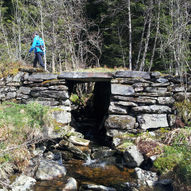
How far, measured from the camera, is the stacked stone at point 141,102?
6.89 m

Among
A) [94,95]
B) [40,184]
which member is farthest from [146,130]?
[94,95]

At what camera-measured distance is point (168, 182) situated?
4246 millimetres

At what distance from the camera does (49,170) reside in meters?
4.77

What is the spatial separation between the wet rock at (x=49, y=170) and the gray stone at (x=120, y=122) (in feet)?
8.15

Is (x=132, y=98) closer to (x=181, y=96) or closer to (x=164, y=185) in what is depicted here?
(x=181, y=96)

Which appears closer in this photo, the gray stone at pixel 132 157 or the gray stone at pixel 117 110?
the gray stone at pixel 132 157

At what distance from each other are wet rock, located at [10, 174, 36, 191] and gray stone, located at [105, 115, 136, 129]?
3342mm

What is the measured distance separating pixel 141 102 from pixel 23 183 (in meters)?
4.57

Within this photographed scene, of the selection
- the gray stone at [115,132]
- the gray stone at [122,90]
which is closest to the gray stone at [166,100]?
the gray stone at [122,90]

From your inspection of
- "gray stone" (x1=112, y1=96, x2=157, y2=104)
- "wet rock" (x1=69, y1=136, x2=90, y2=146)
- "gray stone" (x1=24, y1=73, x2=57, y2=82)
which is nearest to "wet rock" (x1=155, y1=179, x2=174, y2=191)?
"wet rock" (x1=69, y1=136, x2=90, y2=146)

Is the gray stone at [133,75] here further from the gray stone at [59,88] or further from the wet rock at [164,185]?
the wet rock at [164,185]

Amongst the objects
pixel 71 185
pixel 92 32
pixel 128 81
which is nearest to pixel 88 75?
pixel 128 81

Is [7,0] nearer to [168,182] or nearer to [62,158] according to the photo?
[62,158]

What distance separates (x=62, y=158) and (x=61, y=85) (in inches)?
112
